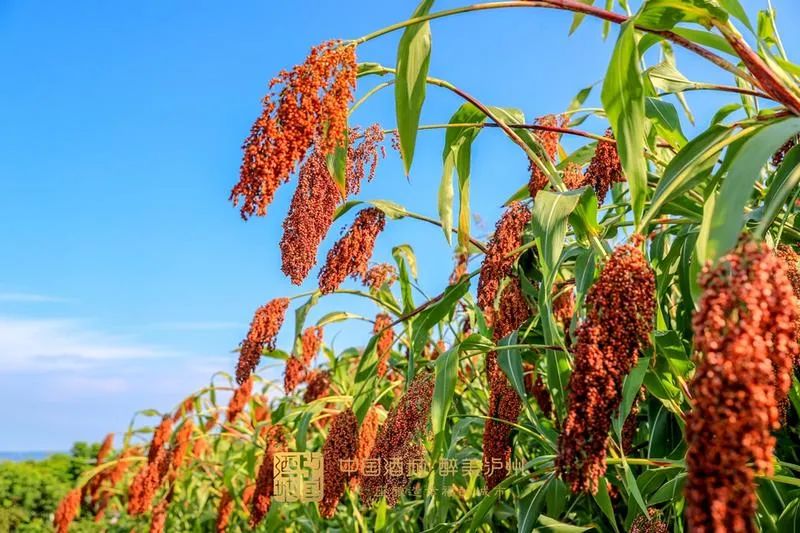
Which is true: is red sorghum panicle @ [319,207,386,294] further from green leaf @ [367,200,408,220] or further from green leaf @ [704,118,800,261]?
green leaf @ [704,118,800,261]

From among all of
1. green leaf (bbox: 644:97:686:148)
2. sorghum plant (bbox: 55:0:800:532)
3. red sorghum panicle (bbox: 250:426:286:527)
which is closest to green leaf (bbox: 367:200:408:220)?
sorghum plant (bbox: 55:0:800:532)

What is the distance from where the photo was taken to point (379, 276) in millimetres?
3336

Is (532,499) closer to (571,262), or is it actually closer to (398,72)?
(571,262)

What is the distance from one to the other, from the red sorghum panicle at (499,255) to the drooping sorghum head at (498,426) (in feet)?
1.01

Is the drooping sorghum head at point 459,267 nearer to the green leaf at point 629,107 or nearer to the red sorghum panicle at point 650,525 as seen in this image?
the red sorghum panicle at point 650,525

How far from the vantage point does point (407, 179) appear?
1586mm

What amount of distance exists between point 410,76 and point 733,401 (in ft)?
2.89

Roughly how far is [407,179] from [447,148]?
500 millimetres

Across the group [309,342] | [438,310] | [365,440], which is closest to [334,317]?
[309,342]

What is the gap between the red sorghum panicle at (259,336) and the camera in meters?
2.66

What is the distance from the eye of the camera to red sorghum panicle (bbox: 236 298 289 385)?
8.73ft

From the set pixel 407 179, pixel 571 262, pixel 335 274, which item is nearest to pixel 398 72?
pixel 407 179

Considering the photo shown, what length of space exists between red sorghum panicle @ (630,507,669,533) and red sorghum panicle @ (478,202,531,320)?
65 centimetres

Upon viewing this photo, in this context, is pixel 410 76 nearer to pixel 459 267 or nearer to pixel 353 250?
pixel 353 250
